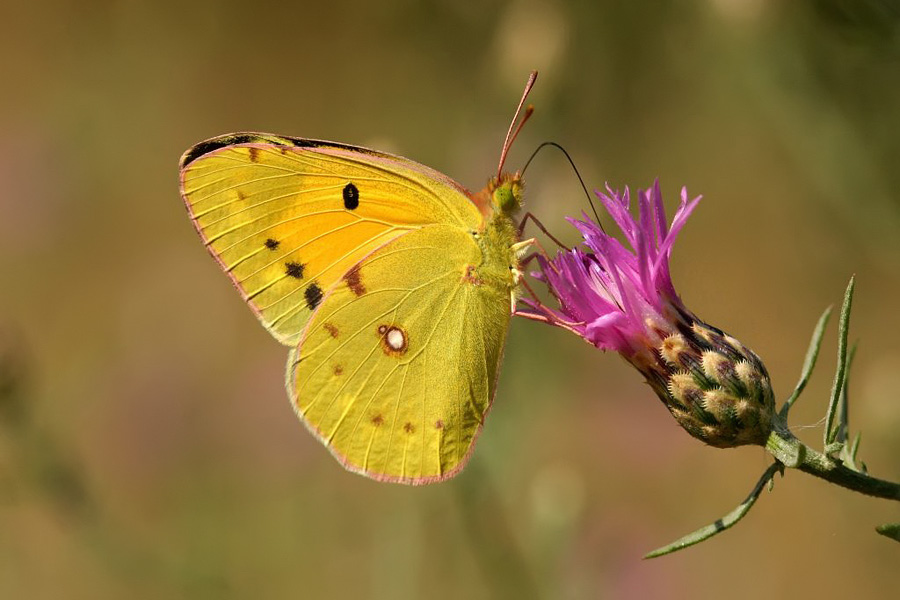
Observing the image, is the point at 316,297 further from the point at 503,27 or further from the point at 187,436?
the point at 187,436

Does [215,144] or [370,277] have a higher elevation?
[215,144]

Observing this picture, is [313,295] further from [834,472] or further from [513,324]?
[834,472]

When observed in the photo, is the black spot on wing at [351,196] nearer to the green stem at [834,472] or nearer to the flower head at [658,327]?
the flower head at [658,327]

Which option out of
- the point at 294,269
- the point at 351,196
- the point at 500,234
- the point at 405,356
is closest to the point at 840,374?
the point at 500,234

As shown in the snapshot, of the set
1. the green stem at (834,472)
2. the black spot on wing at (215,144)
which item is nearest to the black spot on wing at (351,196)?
the black spot on wing at (215,144)

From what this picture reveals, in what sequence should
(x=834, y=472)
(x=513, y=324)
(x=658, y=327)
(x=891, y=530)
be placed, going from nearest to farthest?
1. (x=891, y=530)
2. (x=834, y=472)
3. (x=658, y=327)
4. (x=513, y=324)
